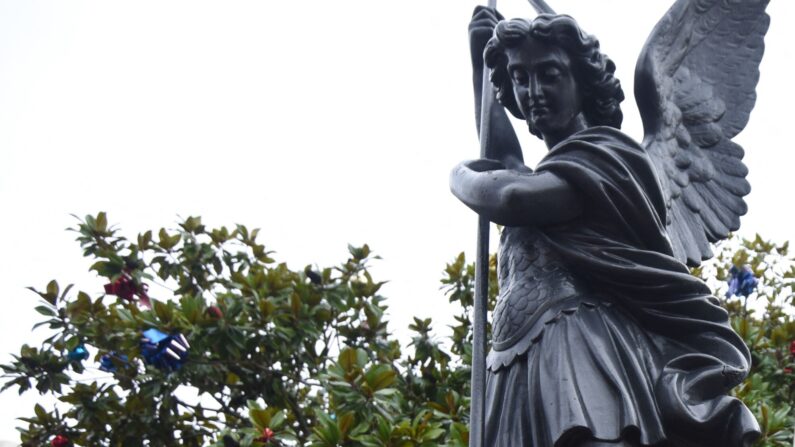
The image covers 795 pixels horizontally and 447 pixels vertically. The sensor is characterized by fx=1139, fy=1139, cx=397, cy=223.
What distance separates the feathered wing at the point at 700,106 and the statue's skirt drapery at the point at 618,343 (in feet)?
1.65

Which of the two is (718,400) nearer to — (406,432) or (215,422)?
(406,432)

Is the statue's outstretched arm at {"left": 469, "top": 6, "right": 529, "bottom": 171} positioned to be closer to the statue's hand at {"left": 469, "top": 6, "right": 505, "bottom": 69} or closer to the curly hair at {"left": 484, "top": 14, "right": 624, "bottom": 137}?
the statue's hand at {"left": 469, "top": 6, "right": 505, "bottom": 69}

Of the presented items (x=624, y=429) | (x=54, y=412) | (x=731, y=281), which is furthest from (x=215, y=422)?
(x=624, y=429)

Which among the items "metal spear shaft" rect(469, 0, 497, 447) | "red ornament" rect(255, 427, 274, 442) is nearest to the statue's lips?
"metal spear shaft" rect(469, 0, 497, 447)

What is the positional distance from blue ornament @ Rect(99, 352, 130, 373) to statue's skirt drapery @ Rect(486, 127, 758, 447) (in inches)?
216

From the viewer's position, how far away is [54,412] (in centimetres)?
841

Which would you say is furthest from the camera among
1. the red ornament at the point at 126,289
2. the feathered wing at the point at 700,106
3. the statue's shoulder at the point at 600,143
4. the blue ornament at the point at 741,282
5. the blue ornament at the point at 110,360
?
the blue ornament at the point at 741,282

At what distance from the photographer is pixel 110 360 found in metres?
8.39

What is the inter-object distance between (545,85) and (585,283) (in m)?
0.64

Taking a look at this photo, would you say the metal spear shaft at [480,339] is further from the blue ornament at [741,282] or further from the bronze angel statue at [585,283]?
the blue ornament at [741,282]

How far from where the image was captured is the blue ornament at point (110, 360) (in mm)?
8367

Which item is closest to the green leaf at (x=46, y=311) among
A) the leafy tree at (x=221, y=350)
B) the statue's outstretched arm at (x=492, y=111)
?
the leafy tree at (x=221, y=350)

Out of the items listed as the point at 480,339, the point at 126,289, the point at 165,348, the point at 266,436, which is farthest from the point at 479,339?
the point at 126,289

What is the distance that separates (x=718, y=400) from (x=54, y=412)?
638 centimetres
